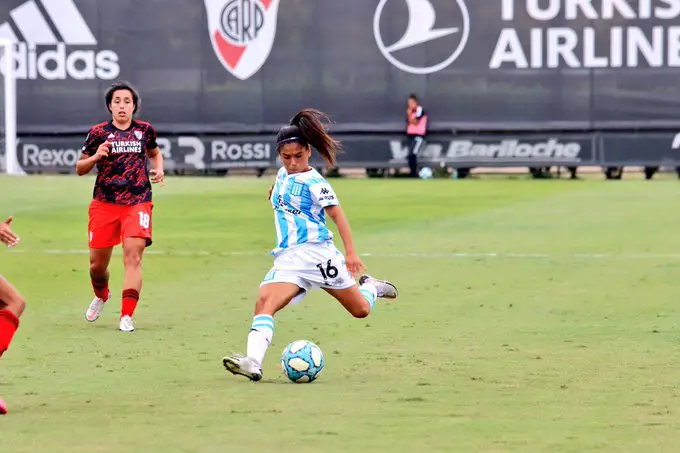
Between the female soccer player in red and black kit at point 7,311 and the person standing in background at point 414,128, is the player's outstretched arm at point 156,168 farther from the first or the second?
the person standing in background at point 414,128

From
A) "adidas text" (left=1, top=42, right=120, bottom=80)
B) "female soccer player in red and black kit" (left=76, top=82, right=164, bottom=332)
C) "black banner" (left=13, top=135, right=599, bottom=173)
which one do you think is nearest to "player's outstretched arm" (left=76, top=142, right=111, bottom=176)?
"female soccer player in red and black kit" (left=76, top=82, right=164, bottom=332)

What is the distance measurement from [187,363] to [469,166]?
28365 mm

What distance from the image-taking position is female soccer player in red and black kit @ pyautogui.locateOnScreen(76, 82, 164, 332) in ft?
41.4

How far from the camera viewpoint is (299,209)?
32.6 ft

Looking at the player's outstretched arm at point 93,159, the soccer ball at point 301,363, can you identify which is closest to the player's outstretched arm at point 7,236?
the soccer ball at point 301,363

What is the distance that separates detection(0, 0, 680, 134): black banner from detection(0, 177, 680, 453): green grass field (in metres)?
14.8

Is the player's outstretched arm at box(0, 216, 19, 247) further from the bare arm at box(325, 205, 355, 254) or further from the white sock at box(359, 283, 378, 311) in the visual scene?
the white sock at box(359, 283, 378, 311)

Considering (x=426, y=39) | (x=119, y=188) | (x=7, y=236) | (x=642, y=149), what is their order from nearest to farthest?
1. (x=7, y=236)
2. (x=119, y=188)
3. (x=642, y=149)
4. (x=426, y=39)

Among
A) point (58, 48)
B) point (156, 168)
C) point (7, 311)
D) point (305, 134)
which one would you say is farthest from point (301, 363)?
point (58, 48)

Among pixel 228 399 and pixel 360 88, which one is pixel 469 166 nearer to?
pixel 360 88

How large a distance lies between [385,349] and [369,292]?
20.2 inches

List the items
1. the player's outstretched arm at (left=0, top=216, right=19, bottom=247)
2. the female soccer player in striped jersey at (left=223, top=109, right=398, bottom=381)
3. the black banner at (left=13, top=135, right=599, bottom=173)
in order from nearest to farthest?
the player's outstretched arm at (left=0, top=216, right=19, bottom=247) → the female soccer player in striped jersey at (left=223, top=109, right=398, bottom=381) → the black banner at (left=13, top=135, right=599, bottom=173)

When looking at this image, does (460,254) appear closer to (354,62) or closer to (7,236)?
(7,236)

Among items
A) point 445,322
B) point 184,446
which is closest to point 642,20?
point 445,322
